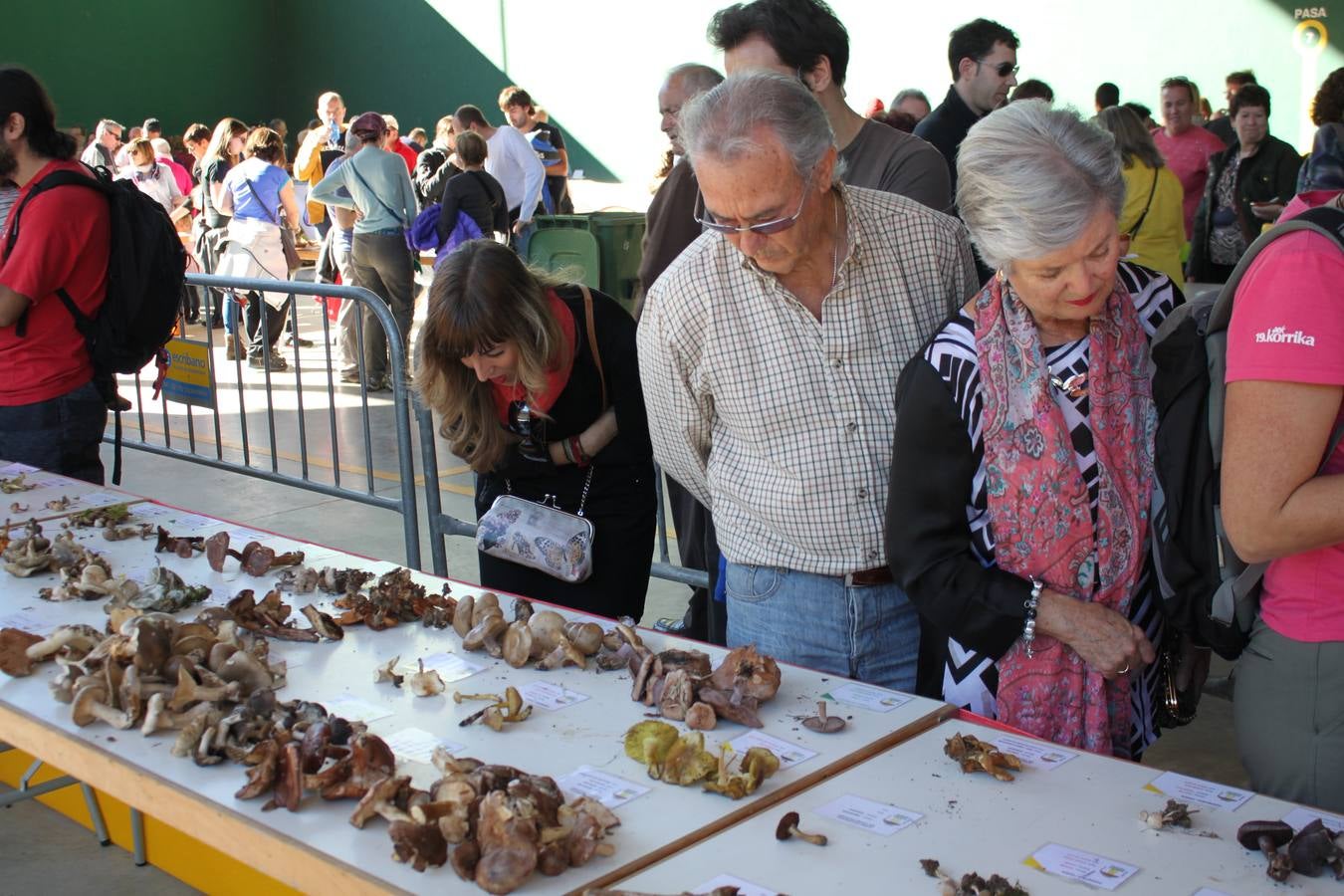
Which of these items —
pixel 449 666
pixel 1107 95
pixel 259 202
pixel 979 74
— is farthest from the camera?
pixel 259 202

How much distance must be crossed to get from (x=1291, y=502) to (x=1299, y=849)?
503 millimetres

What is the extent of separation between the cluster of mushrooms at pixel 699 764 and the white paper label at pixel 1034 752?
330 millimetres

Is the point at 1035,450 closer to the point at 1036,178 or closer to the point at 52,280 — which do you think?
the point at 1036,178

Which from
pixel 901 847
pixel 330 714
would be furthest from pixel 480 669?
pixel 901 847

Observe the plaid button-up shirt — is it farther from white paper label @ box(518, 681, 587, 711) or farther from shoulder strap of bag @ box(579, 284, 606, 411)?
shoulder strap of bag @ box(579, 284, 606, 411)

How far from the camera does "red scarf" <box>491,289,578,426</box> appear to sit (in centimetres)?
305

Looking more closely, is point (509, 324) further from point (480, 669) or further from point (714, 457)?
point (480, 669)

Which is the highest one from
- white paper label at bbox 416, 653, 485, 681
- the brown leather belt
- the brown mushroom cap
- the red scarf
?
the red scarf

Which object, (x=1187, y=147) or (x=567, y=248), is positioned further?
(x=567, y=248)

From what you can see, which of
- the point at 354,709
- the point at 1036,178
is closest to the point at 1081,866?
the point at 1036,178

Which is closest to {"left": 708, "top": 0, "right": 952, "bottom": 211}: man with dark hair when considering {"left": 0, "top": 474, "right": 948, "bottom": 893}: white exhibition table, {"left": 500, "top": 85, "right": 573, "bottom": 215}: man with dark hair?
{"left": 0, "top": 474, "right": 948, "bottom": 893}: white exhibition table

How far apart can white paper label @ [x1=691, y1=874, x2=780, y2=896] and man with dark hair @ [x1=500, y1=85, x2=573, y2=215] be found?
34.7 feet

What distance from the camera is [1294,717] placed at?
1.92 metres

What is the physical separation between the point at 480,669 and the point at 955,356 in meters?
0.93
